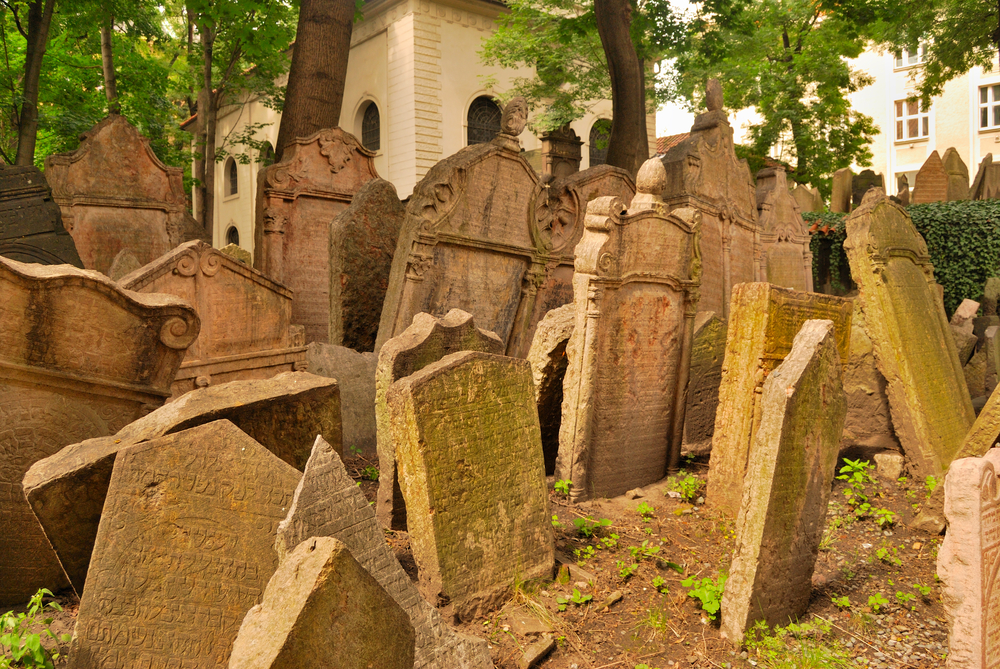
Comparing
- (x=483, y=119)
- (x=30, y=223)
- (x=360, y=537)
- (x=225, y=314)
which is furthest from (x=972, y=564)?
(x=483, y=119)

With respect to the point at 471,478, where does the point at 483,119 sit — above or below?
above

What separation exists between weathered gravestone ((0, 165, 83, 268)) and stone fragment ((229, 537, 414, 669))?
4489mm

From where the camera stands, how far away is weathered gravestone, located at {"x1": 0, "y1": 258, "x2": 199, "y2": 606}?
10.5ft

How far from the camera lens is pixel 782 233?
1032 centimetres

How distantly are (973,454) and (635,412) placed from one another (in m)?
2.33

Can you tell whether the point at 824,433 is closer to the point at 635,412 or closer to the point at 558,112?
the point at 635,412

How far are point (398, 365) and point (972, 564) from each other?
9.27ft

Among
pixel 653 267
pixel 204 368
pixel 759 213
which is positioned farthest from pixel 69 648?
pixel 759 213

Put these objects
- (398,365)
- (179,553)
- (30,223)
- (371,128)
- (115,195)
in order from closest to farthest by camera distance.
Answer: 1. (179,553)
2. (398,365)
3. (30,223)
4. (115,195)
5. (371,128)

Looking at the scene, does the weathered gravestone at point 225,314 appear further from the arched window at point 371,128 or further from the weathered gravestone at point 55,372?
the arched window at point 371,128

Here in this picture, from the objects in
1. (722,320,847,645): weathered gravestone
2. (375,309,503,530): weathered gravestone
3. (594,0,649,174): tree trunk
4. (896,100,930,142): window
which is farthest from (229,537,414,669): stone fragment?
(896,100,930,142): window

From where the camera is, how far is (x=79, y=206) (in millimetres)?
7250

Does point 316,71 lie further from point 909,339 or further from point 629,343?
point 909,339

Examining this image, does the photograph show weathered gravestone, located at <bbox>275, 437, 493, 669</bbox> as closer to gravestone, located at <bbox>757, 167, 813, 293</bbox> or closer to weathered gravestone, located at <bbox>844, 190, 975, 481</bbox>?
weathered gravestone, located at <bbox>844, 190, 975, 481</bbox>
